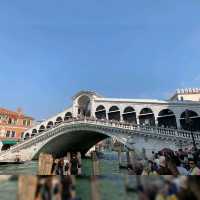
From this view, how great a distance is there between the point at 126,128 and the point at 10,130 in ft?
65.6

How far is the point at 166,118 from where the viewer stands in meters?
21.9

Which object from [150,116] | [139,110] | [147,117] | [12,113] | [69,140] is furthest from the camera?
[12,113]

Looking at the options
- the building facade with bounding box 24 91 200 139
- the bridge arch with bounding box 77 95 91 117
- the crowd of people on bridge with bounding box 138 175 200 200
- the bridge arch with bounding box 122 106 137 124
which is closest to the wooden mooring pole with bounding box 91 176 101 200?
the crowd of people on bridge with bounding box 138 175 200 200

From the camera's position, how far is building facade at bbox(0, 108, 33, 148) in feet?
97.5

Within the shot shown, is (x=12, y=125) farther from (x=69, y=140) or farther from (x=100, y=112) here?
(x=100, y=112)

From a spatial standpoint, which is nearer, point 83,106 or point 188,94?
point 188,94

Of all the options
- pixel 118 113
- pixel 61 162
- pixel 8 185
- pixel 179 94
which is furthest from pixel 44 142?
pixel 8 185

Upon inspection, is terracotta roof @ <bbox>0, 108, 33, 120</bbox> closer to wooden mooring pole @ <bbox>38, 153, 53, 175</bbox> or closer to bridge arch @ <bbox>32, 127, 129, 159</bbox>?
bridge arch @ <bbox>32, 127, 129, 159</bbox>

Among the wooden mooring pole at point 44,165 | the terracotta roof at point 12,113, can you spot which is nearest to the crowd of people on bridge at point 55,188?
the wooden mooring pole at point 44,165

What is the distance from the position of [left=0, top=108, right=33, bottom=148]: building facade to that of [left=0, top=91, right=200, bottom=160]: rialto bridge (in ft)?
19.2

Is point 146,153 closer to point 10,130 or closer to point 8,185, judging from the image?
point 8,185

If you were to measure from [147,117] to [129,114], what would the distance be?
218 cm

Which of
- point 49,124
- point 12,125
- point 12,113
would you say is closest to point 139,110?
point 49,124

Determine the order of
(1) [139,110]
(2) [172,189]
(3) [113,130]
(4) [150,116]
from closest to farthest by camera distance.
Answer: (2) [172,189] → (3) [113,130] → (4) [150,116] → (1) [139,110]
